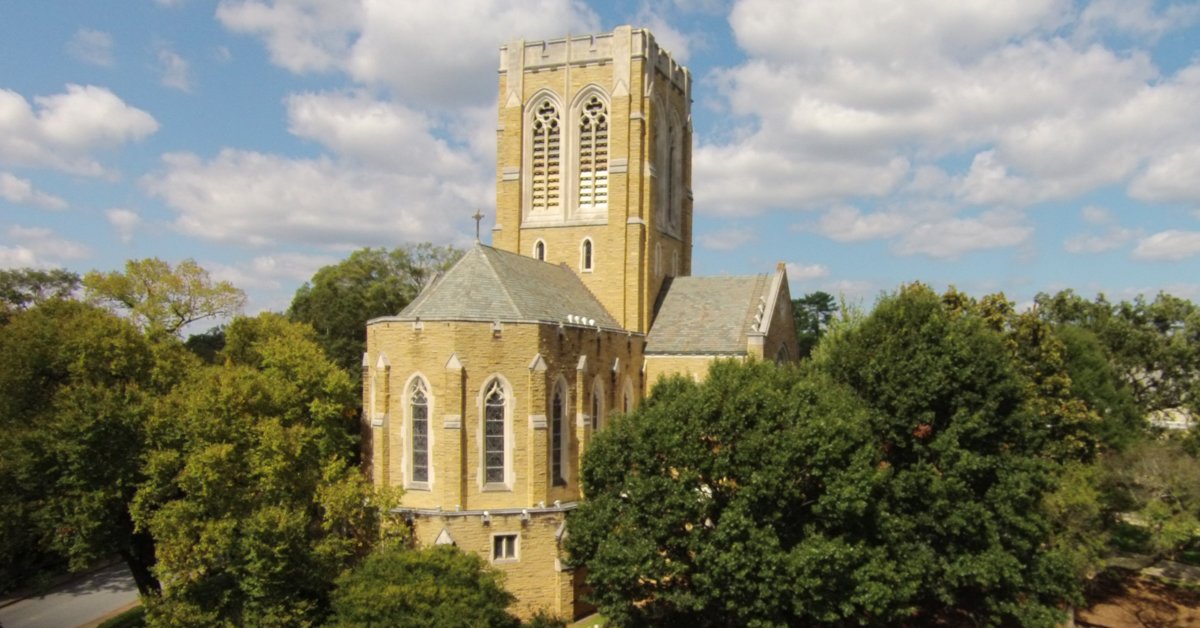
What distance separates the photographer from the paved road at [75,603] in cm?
3284

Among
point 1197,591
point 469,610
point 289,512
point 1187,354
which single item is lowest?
point 1197,591

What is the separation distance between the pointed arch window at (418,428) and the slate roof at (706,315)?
1177 centimetres

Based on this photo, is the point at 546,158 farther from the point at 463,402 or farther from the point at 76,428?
the point at 76,428

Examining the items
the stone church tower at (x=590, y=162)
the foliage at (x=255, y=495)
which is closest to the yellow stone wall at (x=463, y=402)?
the foliage at (x=255, y=495)

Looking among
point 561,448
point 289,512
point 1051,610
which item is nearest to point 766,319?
point 561,448

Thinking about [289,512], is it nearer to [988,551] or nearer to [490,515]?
[490,515]

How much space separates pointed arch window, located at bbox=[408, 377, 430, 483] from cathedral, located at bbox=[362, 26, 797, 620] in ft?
0.15

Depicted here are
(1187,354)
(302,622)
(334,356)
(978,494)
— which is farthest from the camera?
(334,356)

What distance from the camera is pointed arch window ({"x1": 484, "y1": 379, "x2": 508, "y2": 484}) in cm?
2691

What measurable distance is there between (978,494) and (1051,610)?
4.10 meters

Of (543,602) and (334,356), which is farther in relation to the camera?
(334,356)

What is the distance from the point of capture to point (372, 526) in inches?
1022

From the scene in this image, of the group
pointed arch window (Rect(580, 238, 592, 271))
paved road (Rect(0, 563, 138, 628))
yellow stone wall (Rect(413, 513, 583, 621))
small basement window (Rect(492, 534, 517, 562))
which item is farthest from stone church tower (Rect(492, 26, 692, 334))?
paved road (Rect(0, 563, 138, 628))

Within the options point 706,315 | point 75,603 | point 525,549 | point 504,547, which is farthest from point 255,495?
point 706,315
